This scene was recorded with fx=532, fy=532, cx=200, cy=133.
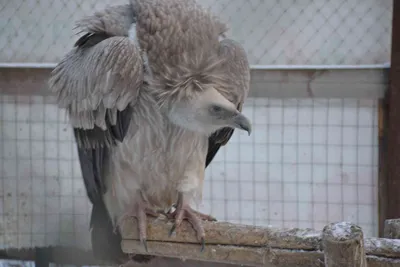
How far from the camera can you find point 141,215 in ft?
7.96

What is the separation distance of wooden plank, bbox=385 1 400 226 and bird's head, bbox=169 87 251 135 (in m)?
1.60

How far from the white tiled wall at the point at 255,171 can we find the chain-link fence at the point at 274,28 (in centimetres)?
32

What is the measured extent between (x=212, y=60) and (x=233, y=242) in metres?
0.83

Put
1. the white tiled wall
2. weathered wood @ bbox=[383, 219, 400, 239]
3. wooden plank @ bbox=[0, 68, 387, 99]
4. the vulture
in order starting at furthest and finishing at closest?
the white tiled wall < wooden plank @ bbox=[0, 68, 387, 99] < the vulture < weathered wood @ bbox=[383, 219, 400, 239]

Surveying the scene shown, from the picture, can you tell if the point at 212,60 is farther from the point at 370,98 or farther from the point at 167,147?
the point at 370,98

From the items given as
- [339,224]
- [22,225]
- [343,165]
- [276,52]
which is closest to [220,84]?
[339,224]

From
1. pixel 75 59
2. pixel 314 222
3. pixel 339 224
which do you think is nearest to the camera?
pixel 339 224

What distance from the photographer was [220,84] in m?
2.43

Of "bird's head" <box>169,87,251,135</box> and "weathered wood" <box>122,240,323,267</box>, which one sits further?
"bird's head" <box>169,87,251,135</box>

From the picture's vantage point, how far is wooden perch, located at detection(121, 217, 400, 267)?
1.78m

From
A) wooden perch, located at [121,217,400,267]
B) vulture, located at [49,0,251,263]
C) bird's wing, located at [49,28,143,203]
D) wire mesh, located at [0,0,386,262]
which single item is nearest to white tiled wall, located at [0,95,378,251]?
wire mesh, located at [0,0,386,262]

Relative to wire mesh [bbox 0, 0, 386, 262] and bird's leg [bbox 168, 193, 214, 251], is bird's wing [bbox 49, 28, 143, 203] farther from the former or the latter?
wire mesh [bbox 0, 0, 386, 262]

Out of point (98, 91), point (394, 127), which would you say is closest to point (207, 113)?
Answer: point (98, 91)

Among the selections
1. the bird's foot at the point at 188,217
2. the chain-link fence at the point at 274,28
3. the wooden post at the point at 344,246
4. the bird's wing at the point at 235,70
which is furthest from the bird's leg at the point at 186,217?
the chain-link fence at the point at 274,28
